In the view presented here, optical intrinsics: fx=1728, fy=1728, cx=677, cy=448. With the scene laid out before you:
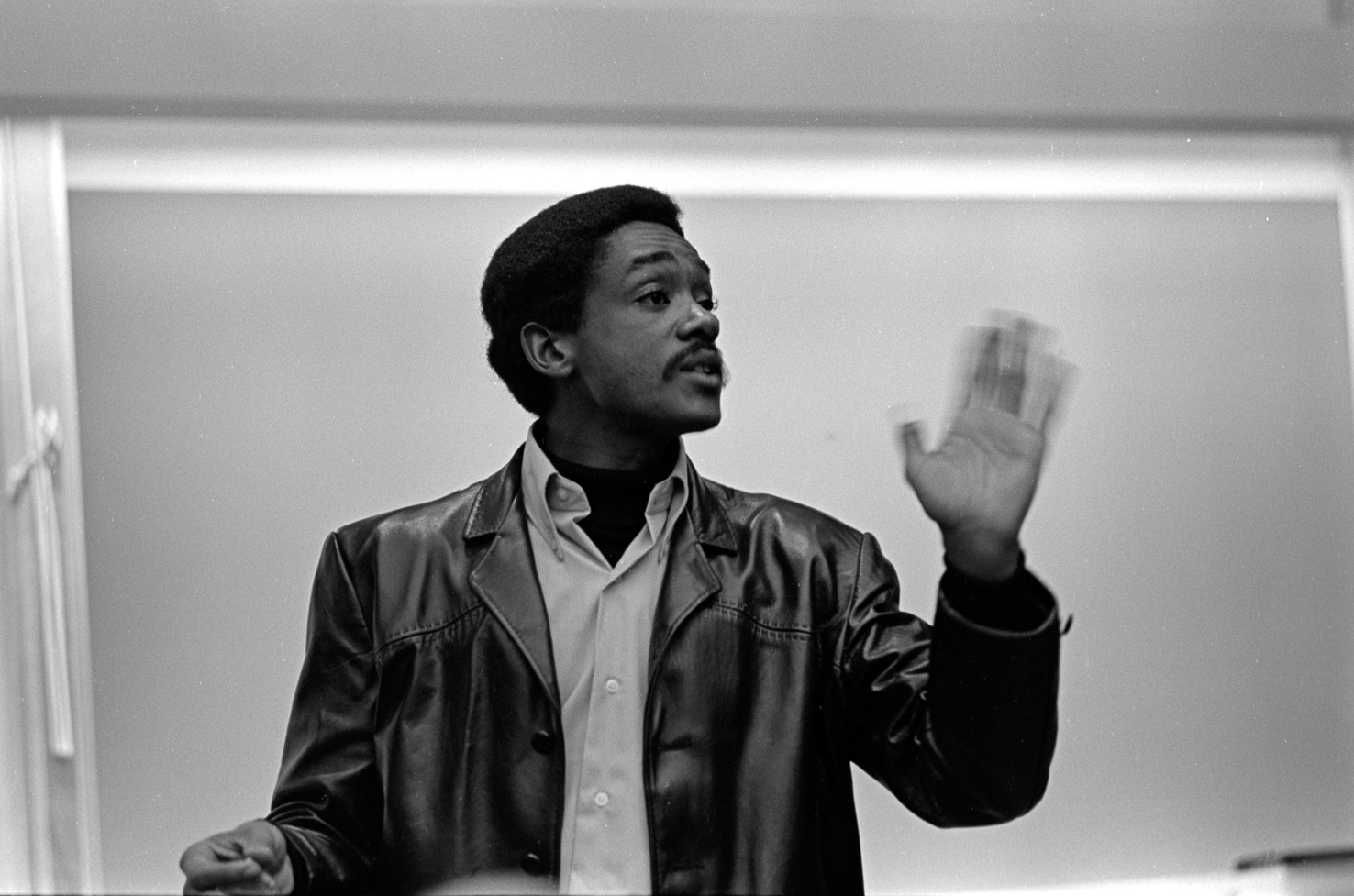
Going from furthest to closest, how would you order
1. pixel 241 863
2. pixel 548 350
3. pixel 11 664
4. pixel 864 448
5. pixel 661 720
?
pixel 864 448
pixel 11 664
pixel 548 350
pixel 661 720
pixel 241 863


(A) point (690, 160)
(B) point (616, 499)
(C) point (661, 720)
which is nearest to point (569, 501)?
(B) point (616, 499)

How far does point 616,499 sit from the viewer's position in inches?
78.5

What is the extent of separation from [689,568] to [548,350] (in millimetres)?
315

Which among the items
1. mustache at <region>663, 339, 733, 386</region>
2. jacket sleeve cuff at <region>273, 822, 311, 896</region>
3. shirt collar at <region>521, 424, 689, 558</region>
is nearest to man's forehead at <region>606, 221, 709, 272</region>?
mustache at <region>663, 339, 733, 386</region>

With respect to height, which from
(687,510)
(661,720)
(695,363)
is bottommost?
(661,720)

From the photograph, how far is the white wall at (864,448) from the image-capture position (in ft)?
7.41

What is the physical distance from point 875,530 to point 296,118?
97 centimetres

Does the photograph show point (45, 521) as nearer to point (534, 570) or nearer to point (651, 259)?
point (534, 570)

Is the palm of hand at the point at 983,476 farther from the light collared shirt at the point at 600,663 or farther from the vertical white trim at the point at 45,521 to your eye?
the vertical white trim at the point at 45,521

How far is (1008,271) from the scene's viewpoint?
8.27ft

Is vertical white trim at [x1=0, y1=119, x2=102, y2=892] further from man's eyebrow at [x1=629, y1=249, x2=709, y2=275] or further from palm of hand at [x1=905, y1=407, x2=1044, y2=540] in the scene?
palm of hand at [x1=905, y1=407, x2=1044, y2=540]

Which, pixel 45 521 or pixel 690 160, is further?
pixel 690 160

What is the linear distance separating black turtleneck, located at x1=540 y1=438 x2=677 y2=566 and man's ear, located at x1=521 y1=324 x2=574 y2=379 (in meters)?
0.12

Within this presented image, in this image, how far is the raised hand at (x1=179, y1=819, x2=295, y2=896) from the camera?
1.81m
